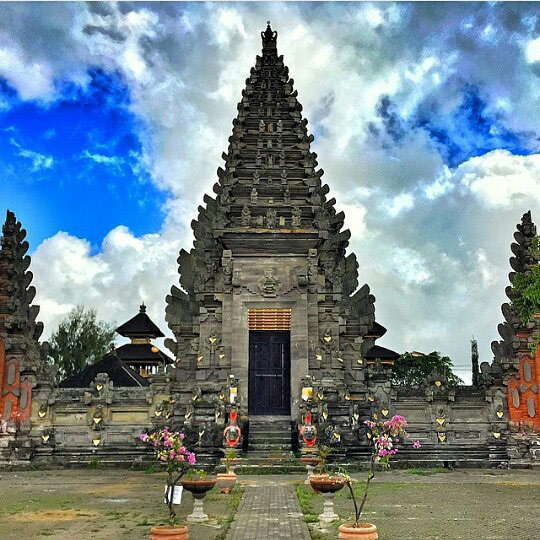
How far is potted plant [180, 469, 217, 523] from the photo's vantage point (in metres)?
10.6

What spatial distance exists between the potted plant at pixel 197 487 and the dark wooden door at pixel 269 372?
38.0 feet

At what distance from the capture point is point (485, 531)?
974cm

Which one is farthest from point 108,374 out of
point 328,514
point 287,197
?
point 328,514

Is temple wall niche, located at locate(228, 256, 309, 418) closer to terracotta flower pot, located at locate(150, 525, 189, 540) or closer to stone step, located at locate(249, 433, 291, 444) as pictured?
stone step, located at locate(249, 433, 291, 444)

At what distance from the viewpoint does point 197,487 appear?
10.6 m

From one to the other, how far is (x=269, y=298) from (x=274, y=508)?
37.7 feet

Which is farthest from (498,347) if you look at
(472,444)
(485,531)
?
(485,531)

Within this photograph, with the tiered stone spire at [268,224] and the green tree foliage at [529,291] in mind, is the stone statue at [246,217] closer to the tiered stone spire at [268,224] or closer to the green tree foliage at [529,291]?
the tiered stone spire at [268,224]

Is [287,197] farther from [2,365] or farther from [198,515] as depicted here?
[198,515]

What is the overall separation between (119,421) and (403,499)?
502 inches

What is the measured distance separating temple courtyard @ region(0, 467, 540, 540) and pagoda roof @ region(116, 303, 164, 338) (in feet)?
86.9

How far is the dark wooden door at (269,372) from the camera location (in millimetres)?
22625

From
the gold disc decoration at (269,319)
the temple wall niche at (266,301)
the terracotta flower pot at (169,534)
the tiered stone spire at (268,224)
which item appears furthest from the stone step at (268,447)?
the terracotta flower pot at (169,534)

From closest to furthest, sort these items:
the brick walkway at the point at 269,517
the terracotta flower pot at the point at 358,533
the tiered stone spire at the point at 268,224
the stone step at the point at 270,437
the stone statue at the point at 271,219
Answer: the terracotta flower pot at the point at 358,533
the brick walkway at the point at 269,517
the stone step at the point at 270,437
the tiered stone spire at the point at 268,224
the stone statue at the point at 271,219
